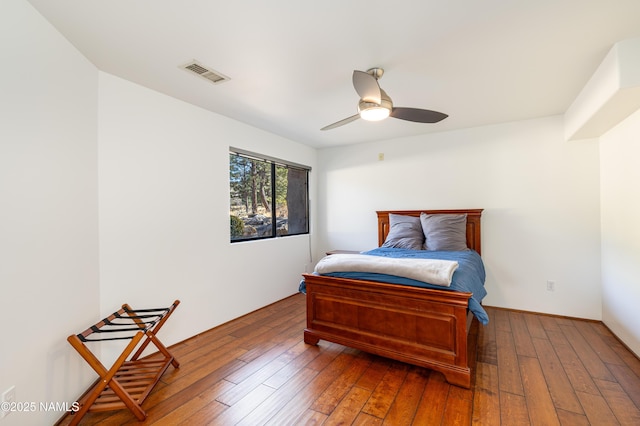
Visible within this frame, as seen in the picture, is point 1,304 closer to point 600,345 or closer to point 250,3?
point 250,3

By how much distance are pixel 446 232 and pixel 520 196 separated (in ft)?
3.17

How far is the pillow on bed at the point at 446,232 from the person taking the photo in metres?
3.27

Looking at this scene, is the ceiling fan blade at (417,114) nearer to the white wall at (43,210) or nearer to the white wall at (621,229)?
the white wall at (621,229)

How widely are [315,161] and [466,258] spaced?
2.81 metres

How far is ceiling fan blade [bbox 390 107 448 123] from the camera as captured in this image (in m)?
2.26

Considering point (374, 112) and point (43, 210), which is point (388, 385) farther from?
point (43, 210)

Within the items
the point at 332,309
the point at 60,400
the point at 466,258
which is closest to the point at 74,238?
the point at 60,400

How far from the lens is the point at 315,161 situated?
15.5ft

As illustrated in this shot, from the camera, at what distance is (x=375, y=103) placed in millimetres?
1998

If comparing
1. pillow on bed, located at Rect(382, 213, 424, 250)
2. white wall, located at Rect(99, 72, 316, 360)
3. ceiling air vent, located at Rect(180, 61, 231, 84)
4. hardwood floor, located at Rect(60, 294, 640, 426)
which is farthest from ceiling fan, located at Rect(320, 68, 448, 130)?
hardwood floor, located at Rect(60, 294, 640, 426)

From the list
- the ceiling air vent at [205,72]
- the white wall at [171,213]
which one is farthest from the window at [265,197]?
the ceiling air vent at [205,72]

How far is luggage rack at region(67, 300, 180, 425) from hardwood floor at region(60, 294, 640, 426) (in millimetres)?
97

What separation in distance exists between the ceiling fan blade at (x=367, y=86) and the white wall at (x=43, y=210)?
178 centimetres

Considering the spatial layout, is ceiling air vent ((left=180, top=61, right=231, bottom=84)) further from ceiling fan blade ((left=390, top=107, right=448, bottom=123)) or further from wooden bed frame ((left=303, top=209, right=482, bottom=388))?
wooden bed frame ((left=303, top=209, right=482, bottom=388))
